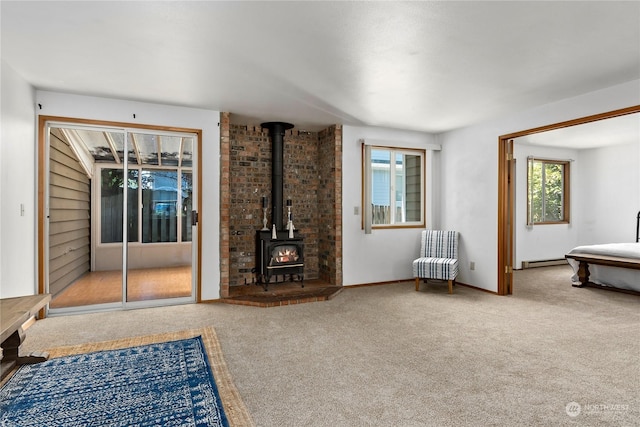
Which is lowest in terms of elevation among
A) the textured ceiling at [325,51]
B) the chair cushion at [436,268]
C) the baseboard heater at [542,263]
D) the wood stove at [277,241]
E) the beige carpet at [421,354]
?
the beige carpet at [421,354]

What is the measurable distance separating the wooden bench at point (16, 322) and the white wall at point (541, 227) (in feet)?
23.5

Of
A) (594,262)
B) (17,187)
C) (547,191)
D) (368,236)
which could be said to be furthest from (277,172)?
(547,191)

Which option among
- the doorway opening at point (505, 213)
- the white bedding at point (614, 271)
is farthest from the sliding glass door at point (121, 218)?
the white bedding at point (614, 271)

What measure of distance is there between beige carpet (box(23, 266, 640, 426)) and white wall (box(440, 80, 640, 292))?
0.66 m

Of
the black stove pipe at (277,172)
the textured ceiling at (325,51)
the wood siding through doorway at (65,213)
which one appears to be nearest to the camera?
the textured ceiling at (325,51)

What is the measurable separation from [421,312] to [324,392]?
84.4 inches

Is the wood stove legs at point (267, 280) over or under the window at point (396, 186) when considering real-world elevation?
under

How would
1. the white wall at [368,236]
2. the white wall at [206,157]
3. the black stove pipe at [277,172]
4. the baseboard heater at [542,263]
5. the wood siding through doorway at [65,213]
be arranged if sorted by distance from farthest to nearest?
the baseboard heater at [542,263]
the white wall at [368,236]
the black stove pipe at [277,172]
the white wall at [206,157]
the wood siding through doorway at [65,213]

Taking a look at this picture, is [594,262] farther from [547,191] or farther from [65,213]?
[65,213]

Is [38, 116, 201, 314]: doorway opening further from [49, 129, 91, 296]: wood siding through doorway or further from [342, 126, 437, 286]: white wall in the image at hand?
[342, 126, 437, 286]: white wall

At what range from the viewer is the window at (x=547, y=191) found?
739 cm

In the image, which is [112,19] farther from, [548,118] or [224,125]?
[548,118]

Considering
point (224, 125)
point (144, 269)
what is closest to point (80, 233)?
point (144, 269)

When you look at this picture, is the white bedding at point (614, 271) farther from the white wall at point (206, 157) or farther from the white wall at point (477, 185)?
the white wall at point (206, 157)
